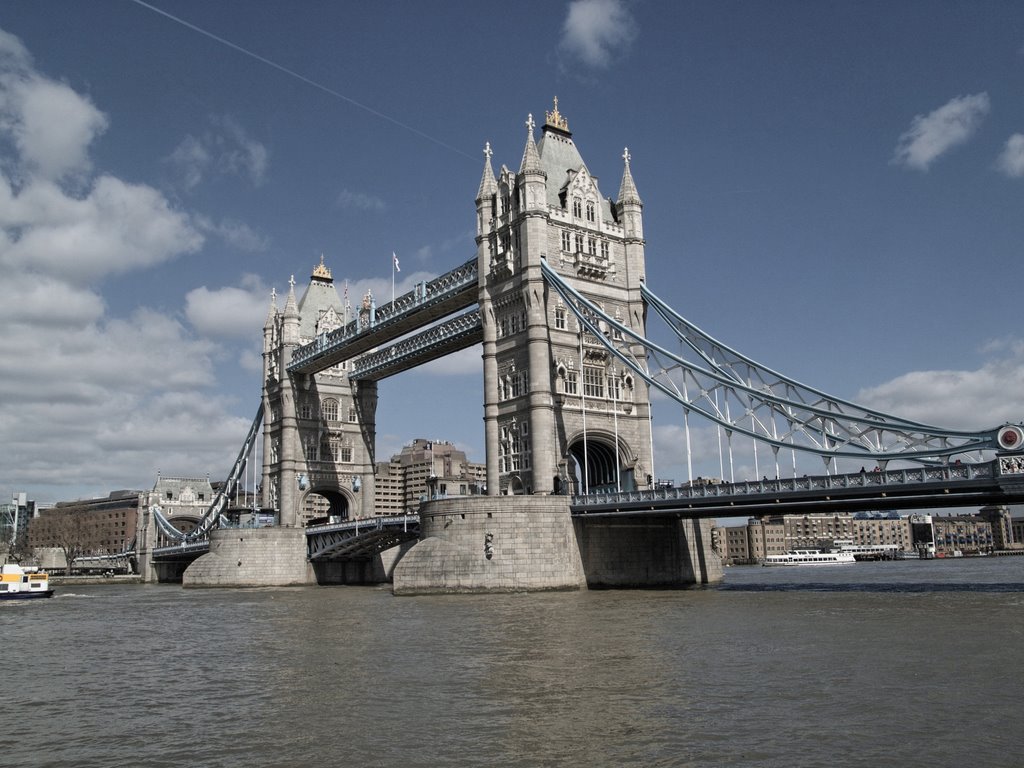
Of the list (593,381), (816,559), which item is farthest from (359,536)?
(816,559)

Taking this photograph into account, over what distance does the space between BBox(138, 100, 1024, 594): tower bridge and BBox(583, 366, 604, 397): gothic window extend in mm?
95

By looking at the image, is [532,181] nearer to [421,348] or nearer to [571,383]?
[571,383]

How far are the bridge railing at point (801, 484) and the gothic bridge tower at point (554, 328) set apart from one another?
659 centimetres

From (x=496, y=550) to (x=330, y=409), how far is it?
4889 centimetres

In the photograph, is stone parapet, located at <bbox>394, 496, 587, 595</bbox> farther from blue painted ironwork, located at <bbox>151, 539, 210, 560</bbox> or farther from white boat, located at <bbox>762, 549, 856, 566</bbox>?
white boat, located at <bbox>762, 549, 856, 566</bbox>

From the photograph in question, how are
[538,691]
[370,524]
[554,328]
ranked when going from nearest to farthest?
[538,691], [554,328], [370,524]

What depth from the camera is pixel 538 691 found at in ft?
68.7

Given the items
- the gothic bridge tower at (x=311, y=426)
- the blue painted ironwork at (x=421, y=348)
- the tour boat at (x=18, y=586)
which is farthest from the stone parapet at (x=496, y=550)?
the gothic bridge tower at (x=311, y=426)

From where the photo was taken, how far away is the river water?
51.9ft

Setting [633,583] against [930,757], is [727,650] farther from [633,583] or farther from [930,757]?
[633,583]

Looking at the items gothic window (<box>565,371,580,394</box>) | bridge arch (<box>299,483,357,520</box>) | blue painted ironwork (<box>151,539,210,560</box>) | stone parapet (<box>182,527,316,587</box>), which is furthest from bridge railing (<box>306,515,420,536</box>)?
blue painted ironwork (<box>151,539,210,560</box>)

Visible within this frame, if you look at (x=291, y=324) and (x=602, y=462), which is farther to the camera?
(x=291, y=324)

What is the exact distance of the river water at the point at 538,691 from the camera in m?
15.8

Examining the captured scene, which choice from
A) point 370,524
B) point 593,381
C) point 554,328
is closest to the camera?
point 554,328
